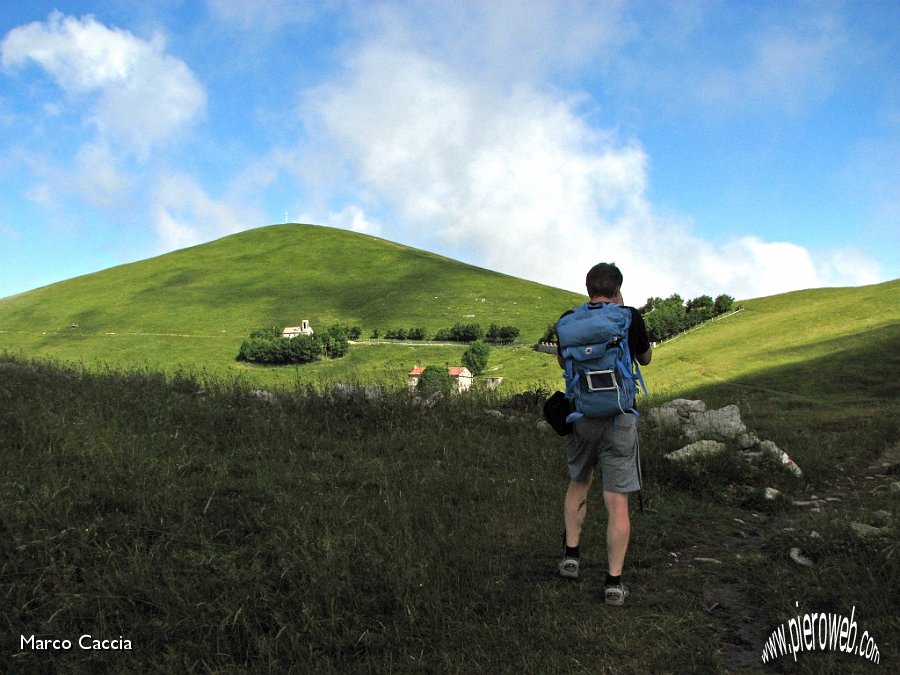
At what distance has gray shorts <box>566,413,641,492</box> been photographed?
455cm

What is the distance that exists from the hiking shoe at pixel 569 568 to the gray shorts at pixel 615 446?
0.70 meters

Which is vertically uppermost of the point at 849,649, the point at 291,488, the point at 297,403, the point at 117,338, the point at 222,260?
the point at 222,260

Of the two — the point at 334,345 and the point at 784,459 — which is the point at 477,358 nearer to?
the point at 334,345

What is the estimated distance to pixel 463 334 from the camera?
4178 inches

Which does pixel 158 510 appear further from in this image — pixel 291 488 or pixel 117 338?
pixel 117 338

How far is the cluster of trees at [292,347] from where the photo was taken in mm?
88562

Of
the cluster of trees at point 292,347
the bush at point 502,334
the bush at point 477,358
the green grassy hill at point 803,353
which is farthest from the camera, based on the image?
the bush at point 502,334

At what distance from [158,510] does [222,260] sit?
167 meters

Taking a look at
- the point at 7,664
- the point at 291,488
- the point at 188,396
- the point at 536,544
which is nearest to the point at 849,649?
the point at 536,544

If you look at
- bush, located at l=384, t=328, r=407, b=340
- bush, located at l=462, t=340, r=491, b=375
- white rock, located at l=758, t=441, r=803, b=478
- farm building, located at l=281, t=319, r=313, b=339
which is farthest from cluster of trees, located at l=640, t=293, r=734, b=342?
farm building, located at l=281, t=319, r=313, b=339

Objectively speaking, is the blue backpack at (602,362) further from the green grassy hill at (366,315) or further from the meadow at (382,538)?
the green grassy hill at (366,315)

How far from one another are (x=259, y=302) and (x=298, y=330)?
80.3 feet

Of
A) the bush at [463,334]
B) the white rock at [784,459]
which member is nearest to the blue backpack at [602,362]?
the white rock at [784,459]

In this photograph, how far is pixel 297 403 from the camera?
31.7 ft
